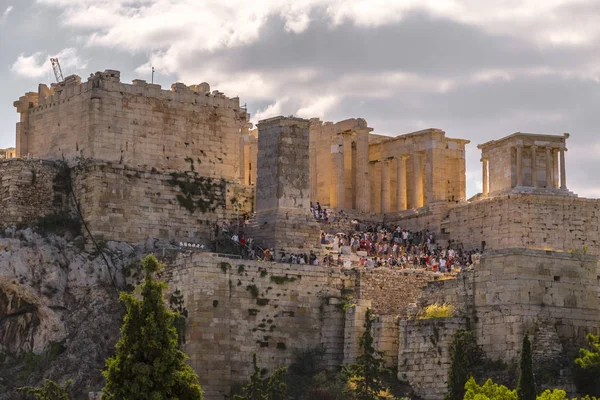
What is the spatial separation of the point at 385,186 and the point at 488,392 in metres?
29.9

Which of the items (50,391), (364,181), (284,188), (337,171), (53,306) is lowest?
(50,391)

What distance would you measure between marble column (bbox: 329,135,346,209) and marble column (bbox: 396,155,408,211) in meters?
2.63

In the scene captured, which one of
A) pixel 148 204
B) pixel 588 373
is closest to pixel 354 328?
pixel 588 373

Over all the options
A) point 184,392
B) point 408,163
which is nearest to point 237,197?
point 408,163

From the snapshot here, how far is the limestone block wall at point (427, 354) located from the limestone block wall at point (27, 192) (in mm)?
17135

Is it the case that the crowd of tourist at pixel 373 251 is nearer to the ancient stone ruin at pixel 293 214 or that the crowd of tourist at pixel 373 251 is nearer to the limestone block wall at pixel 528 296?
the ancient stone ruin at pixel 293 214

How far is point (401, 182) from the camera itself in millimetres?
87250

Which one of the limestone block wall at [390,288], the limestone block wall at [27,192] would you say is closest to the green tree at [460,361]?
the limestone block wall at [390,288]

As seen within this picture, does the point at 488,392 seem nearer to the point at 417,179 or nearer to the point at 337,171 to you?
the point at 417,179

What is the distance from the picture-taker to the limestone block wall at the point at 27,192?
73.2 m

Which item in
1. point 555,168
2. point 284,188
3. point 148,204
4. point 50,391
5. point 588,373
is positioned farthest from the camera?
point 555,168

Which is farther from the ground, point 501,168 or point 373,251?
point 501,168

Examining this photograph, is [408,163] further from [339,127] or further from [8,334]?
[8,334]

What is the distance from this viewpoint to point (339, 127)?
87.5m
